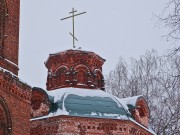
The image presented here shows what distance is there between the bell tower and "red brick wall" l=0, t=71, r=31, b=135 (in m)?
0.38

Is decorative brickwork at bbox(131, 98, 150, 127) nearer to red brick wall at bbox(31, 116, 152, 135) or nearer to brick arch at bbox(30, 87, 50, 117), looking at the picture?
red brick wall at bbox(31, 116, 152, 135)

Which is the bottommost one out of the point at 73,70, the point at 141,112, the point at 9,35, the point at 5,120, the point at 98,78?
the point at 5,120

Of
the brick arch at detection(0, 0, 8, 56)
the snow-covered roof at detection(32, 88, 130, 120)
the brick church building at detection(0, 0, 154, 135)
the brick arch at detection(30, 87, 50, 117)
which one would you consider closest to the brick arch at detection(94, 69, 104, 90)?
the brick church building at detection(0, 0, 154, 135)

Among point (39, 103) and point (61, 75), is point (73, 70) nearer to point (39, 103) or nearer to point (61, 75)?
point (61, 75)

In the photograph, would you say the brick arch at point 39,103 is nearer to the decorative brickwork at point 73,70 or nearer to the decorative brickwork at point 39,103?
the decorative brickwork at point 39,103

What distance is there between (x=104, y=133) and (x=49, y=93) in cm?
253

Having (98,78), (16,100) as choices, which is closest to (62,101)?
(98,78)

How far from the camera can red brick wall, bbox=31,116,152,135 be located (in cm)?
1427

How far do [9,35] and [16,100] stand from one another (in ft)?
5.51

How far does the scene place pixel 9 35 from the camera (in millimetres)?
11375

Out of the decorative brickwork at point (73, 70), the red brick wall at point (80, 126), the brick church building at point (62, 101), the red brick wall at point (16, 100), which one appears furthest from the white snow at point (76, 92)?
the red brick wall at point (16, 100)

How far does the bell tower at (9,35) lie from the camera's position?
Answer: 11.1 meters

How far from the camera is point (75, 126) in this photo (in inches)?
564

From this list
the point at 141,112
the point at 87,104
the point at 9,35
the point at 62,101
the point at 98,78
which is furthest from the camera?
the point at 98,78
